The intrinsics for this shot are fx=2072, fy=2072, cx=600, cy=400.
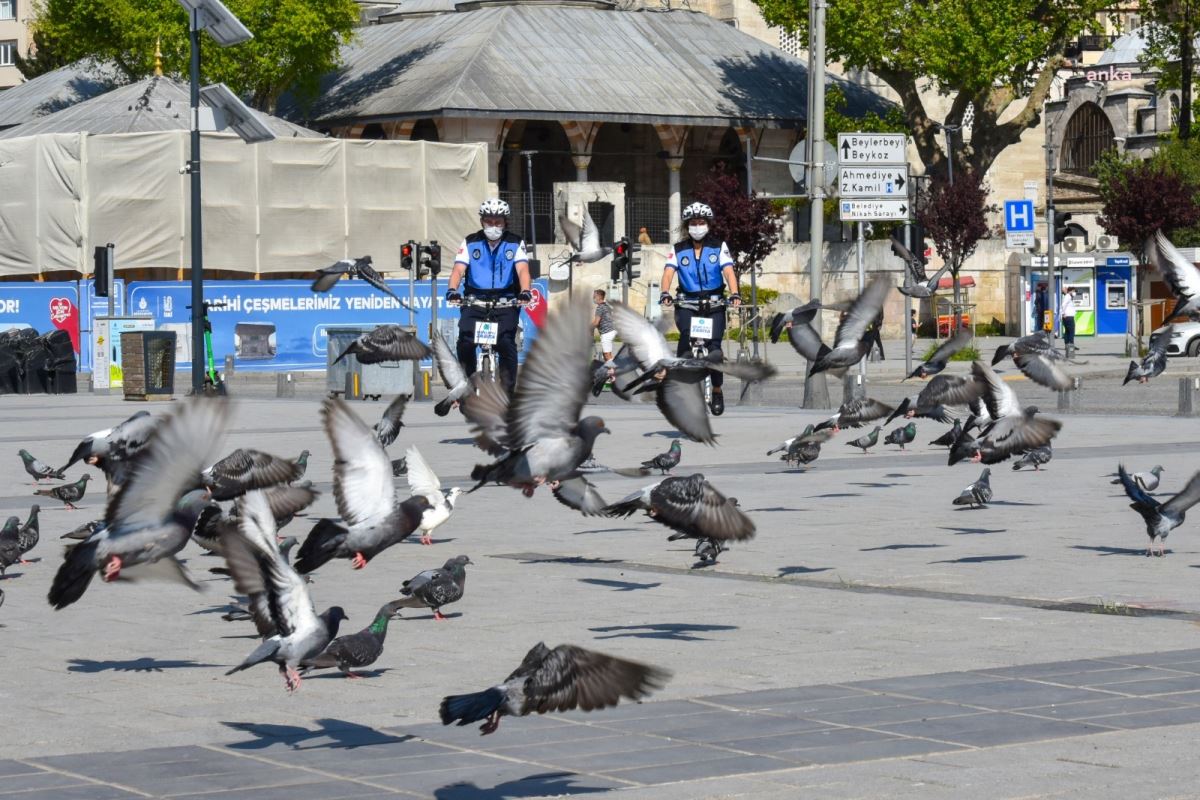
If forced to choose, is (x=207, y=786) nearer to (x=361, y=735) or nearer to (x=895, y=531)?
(x=361, y=735)

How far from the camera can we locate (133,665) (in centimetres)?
811

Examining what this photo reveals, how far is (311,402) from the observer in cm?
2902

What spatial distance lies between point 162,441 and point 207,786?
160 centimetres

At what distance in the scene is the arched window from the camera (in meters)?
89.4

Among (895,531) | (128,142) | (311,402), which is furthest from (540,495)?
(128,142)

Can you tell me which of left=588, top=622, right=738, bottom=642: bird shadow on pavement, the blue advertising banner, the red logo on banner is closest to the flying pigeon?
left=588, top=622, right=738, bottom=642: bird shadow on pavement

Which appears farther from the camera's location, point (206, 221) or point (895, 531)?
point (206, 221)

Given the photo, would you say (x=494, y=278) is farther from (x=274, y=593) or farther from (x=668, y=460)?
(x=274, y=593)

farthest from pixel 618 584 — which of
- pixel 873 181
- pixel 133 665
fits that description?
pixel 873 181

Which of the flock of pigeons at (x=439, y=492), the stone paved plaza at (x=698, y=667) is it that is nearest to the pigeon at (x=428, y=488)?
the flock of pigeons at (x=439, y=492)

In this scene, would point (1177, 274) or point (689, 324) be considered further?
point (689, 324)

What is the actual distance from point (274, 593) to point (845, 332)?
608 centimetres

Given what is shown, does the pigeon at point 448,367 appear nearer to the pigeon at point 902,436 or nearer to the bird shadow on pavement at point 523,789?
the pigeon at point 902,436

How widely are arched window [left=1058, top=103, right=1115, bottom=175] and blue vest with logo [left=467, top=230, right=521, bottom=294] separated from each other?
245 ft
